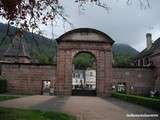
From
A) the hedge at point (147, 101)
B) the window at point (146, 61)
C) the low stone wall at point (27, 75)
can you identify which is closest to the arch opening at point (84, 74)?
the window at point (146, 61)

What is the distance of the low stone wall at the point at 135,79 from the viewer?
166 feet

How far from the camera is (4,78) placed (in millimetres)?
48844

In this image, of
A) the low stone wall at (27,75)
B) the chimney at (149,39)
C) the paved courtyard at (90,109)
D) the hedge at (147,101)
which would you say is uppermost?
the chimney at (149,39)

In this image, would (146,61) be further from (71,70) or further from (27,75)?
(27,75)

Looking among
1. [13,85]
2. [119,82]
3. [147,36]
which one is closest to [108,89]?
[119,82]

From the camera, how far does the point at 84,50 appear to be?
50500 mm

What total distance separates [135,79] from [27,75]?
16429 millimetres

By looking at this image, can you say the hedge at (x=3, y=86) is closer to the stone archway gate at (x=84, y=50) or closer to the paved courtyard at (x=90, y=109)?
the stone archway gate at (x=84, y=50)

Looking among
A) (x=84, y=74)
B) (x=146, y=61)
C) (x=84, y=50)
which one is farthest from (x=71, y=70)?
(x=84, y=74)

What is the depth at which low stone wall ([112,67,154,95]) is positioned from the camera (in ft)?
166

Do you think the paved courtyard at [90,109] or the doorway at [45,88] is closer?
the paved courtyard at [90,109]

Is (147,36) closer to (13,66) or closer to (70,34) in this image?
(70,34)

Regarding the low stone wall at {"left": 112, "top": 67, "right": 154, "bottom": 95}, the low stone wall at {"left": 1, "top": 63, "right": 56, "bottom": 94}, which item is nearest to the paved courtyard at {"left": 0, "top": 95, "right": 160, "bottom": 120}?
the low stone wall at {"left": 1, "top": 63, "right": 56, "bottom": 94}

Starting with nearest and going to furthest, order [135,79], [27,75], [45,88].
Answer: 1. [27,75]
2. [135,79]
3. [45,88]
